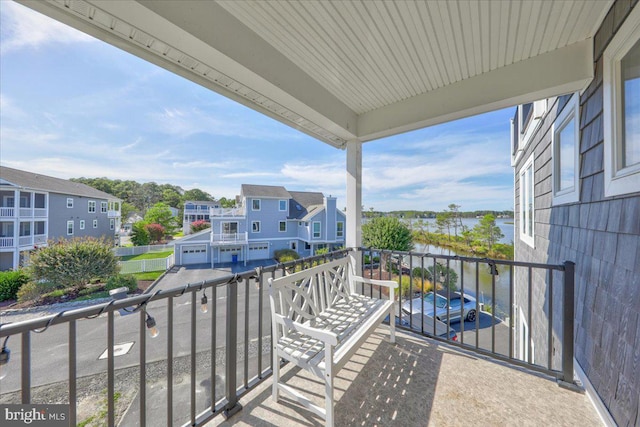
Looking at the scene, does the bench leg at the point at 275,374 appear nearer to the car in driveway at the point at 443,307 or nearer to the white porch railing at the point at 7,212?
the car in driveway at the point at 443,307

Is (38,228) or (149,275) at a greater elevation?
(38,228)

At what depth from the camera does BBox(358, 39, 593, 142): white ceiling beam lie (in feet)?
6.21

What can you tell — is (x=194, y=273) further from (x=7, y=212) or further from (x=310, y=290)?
(x=310, y=290)

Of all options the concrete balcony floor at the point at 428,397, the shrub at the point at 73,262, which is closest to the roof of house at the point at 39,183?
the shrub at the point at 73,262

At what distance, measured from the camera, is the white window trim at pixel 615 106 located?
1.33 meters

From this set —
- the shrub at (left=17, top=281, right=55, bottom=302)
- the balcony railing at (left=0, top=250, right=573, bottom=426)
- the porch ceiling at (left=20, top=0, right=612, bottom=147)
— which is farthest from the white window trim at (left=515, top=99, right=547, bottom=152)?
the shrub at (left=17, top=281, right=55, bottom=302)

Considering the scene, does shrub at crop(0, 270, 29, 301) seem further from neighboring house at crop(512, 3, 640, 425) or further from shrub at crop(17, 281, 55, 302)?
neighboring house at crop(512, 3, 640, 425)

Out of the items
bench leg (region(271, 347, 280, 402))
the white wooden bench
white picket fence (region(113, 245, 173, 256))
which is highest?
the white wooden bench

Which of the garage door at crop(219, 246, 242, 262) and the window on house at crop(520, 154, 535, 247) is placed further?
→ the garage door at crop(219, 246, 242, 262)

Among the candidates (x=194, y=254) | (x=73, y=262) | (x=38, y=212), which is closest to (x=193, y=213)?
(x=194, y=254)

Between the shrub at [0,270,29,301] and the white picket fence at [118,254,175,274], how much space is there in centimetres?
261

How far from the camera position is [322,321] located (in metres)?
1.96

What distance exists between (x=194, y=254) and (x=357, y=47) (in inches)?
590

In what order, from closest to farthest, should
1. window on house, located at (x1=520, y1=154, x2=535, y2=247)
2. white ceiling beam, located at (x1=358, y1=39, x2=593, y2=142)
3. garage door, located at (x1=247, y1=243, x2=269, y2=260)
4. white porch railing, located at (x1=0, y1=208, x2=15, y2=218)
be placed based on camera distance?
white ceiling beam, located at (x1=358, y1=39, x2=593, y2=142) → window on house, located at (x1=520, y1=154, x2=535, y2=247) → white porch railing, located at (x1=0, y1=208, x2=15, y2=218) → garage door, located at (x1=247, y1=243, x2=269, y2=260)
